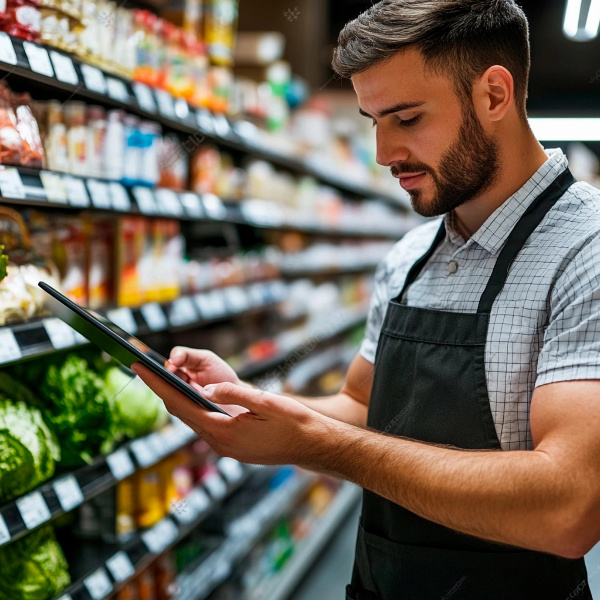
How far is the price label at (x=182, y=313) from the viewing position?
8.15 feet

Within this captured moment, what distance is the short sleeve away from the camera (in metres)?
1.12

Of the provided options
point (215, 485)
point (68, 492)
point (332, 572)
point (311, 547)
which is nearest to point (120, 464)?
point (68, 492)

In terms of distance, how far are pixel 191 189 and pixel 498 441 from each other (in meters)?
2.01

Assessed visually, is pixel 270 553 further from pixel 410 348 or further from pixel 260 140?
pixel 410 348

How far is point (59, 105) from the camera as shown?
199 centimetres

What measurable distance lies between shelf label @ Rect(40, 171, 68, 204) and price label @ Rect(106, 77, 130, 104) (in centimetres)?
36

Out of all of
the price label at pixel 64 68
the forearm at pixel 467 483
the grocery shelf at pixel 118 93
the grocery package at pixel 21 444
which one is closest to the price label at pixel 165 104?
the grocery shelf at pixel 118 93

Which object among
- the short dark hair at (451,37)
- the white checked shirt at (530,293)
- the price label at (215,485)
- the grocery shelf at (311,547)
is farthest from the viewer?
the grocery shelf at (311,547)

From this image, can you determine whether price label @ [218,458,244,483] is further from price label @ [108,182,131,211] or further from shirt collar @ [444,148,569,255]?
shirt collar @ [444,148,569,255]

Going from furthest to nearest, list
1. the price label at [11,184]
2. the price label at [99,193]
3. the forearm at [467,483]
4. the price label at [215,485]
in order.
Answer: the price label at [215,485], the price label at [99,193], the price label at [11,184], the forearm at [467,483]

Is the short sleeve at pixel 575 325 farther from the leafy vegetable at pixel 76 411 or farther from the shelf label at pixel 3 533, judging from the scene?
the leafy vegetable at pixel 76 411

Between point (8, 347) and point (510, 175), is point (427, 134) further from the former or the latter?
point (8, 347)

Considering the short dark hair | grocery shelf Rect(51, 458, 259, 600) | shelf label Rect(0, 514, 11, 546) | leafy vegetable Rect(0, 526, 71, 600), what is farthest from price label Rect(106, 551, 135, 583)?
the short dark hair

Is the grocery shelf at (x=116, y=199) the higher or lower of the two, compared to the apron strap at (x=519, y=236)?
higher
